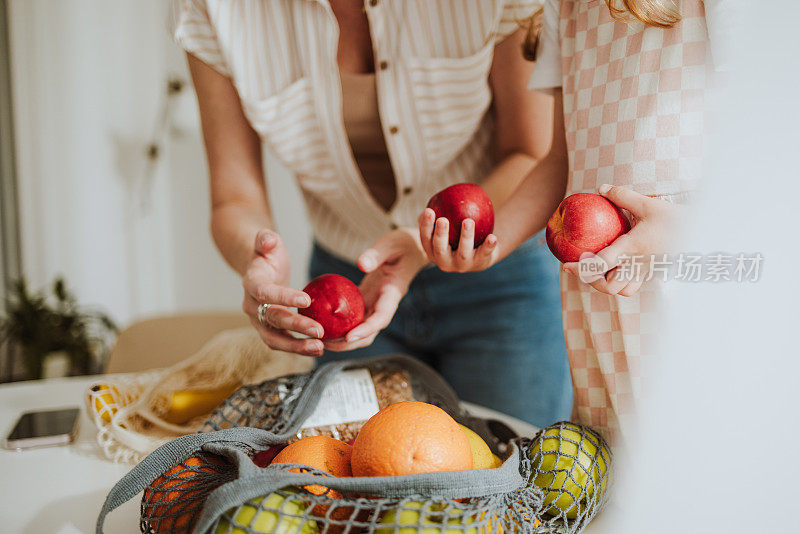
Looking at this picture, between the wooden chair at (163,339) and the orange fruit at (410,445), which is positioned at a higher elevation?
the orange fruit at (410,445)

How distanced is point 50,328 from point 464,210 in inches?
78.7

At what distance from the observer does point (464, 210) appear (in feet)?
2.09

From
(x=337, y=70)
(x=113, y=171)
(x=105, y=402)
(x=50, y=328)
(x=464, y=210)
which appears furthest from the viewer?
(x=113, y=171)

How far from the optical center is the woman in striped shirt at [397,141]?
88 centimetres

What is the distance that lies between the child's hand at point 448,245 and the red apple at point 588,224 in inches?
4.6

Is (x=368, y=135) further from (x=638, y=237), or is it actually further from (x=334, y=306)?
(x=638, y=237)

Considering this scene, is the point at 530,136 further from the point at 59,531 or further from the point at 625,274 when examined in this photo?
the point at 59,531

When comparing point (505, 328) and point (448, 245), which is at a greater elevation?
point (448, 245)

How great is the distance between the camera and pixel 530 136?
0.93m

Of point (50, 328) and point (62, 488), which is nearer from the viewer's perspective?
point (62, 488)

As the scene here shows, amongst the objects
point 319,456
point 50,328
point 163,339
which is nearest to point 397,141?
point 319,456

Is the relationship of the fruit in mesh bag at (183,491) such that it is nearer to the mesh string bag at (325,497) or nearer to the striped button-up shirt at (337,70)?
the mesh string bag at (325,497)

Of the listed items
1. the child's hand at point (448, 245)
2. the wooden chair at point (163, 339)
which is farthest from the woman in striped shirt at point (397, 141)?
the wooden chair at point (163, 339)

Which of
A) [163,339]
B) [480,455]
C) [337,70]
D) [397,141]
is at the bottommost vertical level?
[163,339]
